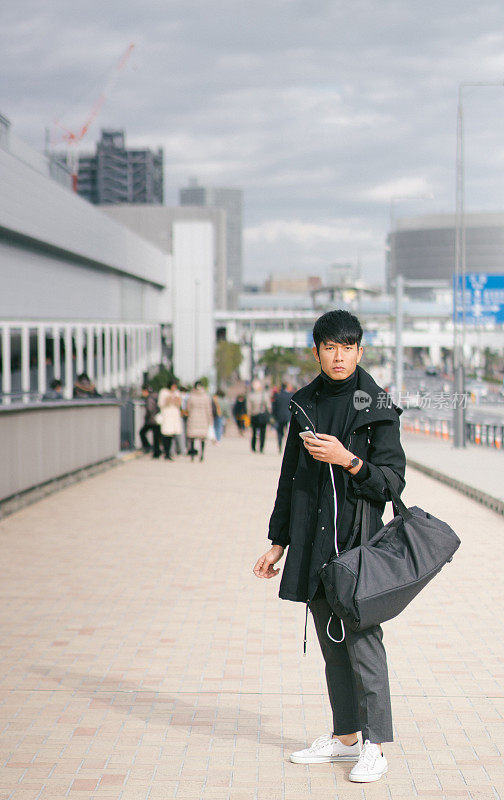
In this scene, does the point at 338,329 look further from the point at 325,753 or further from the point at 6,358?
the point at 6,358

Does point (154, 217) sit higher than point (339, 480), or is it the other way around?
A: point (154, 217)

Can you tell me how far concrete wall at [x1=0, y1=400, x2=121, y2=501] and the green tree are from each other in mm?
93293

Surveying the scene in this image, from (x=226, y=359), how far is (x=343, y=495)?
110018 millimetres

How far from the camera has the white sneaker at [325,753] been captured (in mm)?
4449

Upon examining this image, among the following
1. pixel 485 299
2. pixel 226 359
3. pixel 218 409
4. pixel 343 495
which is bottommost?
pixel 226 359

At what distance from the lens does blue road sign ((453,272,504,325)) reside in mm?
35750

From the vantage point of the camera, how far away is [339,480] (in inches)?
162

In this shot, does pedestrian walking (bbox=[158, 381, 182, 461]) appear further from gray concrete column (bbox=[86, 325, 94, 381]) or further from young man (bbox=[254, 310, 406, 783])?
young man (bbox=[254, 310, 406, 783])

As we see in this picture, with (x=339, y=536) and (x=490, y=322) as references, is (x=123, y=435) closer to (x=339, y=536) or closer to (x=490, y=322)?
(x=490, y=322)

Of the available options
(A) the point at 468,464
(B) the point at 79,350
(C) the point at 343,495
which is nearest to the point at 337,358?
(C) the point at 343,495

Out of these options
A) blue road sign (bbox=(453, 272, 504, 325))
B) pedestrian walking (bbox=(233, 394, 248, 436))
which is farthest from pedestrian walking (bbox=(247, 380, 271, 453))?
pedestrian walking (bbox=(233, 394, 248, 436))

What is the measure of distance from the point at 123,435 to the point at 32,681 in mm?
20208

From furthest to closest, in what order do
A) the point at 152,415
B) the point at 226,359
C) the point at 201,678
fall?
the point at 226,359 < the point at 152,415 < the point at 201,678

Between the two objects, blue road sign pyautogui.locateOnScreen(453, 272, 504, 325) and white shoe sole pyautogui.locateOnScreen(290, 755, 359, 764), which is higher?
blue road sign pyautogui.locateOnScreen(453, 272, 504, 325)
